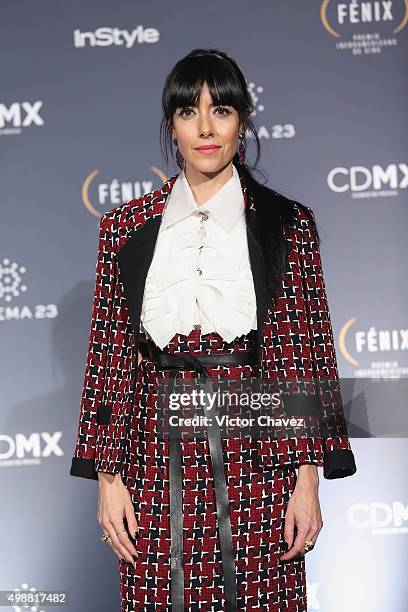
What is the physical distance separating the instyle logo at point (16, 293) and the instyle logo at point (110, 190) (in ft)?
0.97

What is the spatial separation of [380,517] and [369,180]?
101 centimetres

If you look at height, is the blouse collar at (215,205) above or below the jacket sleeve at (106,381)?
above

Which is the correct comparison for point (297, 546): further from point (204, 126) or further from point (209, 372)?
point (204, 126)

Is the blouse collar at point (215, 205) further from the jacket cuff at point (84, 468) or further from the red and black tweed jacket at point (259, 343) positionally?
the jacket cuff at point (84, 468)

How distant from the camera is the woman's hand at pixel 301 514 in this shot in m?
1.61

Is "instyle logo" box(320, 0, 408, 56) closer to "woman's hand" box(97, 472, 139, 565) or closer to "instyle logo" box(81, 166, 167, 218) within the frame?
"instyle logo" box(81, 166, 167, 218)

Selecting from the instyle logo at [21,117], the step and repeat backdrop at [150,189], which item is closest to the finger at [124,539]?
the step and repeat backdrop at [150,189]

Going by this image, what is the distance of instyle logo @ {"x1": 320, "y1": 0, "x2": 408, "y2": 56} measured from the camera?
2820 millimetres

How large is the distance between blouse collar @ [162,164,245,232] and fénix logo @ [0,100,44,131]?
125 cm

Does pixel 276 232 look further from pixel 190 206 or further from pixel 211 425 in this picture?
pixel 211 425

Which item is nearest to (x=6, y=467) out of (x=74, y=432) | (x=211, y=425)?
(x=74, y=432)

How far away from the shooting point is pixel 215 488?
1.61m

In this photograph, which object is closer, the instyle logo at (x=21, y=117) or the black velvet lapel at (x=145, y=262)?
the black velvet lapel at (x=145, y=262)

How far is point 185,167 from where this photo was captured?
178cm
